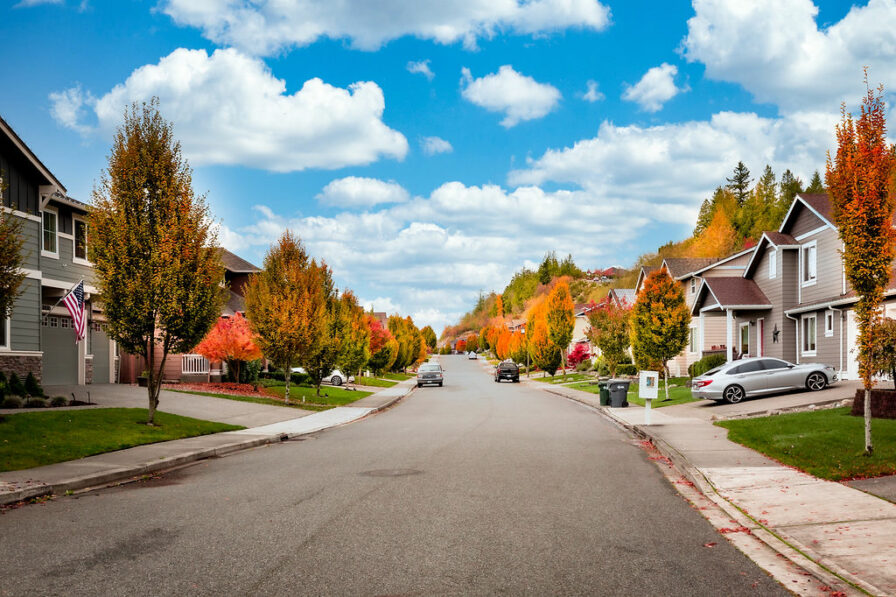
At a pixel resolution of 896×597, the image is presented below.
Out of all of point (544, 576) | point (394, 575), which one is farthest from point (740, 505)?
point (394, 575)

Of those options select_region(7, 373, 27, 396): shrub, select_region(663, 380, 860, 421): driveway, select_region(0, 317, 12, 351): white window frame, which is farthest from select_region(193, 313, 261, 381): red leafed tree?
select_region(663, 380, 860, 421): driveway

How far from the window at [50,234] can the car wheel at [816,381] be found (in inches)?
1068

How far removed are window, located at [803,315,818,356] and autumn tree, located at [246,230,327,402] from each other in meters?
20.8

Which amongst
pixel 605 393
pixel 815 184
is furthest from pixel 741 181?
pixel 605 393

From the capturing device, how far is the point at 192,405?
26141mm

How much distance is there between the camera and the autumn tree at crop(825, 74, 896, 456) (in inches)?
522

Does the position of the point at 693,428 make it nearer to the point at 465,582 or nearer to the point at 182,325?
the point at 182,325

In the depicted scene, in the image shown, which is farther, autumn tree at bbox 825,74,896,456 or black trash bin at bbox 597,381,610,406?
black trash bin at bbox 597,381,610,406

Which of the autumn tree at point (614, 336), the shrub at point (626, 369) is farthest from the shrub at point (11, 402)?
the shrub at point (626, 369)

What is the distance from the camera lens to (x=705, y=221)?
97625 millimetres

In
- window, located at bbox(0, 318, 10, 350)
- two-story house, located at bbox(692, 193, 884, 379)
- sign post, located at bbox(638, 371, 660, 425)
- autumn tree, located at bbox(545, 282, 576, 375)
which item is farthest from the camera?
autumn tree, located at bbox(545, 282, 576, 375)

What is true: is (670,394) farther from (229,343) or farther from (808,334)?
(229,343)

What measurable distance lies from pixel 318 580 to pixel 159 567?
5.19 ft

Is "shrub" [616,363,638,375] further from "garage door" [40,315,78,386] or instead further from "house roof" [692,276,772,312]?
"garage door" [40,315,78,386]
